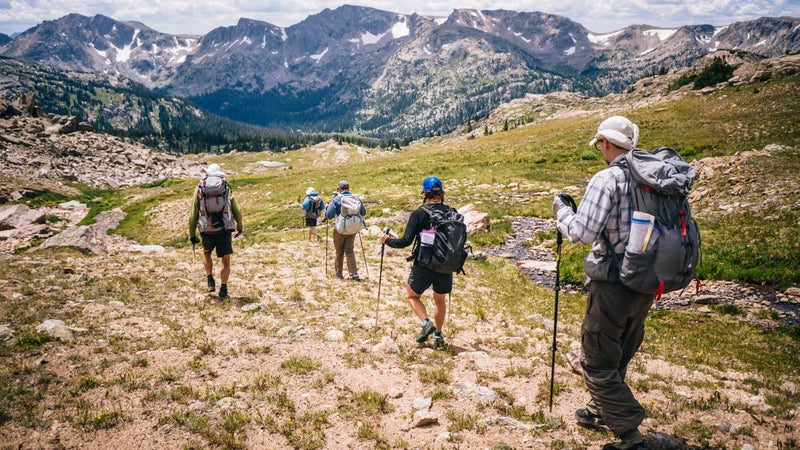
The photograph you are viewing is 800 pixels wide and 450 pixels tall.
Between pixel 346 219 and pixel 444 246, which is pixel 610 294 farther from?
pixel 346 219

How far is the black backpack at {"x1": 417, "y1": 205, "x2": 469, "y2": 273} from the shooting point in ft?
27.1

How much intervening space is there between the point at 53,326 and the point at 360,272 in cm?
1006

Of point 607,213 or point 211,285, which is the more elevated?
point 607,213

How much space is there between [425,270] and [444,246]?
875mm

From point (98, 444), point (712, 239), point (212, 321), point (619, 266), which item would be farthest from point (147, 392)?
point (712, 239)

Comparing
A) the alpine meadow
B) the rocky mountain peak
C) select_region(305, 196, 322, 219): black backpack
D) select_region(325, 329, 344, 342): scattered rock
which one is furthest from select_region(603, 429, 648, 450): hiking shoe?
the rocky mountain peak

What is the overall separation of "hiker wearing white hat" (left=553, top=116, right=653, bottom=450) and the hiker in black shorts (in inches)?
130

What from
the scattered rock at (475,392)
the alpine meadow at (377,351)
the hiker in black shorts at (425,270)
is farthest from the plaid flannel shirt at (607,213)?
the hiker in black shorts at (425,270)

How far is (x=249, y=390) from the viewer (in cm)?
726

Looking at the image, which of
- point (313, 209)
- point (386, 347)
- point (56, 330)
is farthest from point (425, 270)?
point (313, 209)

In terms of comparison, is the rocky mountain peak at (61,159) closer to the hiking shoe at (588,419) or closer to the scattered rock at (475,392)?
the scattered rock at (475,392)

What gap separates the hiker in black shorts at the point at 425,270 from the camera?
856 centimetres

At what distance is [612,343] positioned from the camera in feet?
18.0

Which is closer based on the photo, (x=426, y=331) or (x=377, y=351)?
(x=377, y=351)
